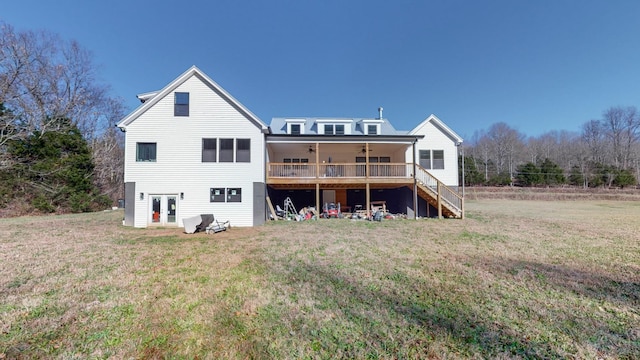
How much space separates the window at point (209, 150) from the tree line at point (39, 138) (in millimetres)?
14281

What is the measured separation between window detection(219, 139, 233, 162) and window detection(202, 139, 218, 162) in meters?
0.30

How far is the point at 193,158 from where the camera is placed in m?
12.4

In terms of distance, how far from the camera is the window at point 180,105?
12.5 meters

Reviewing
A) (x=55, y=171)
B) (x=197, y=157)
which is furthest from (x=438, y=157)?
(x=55, y=171)

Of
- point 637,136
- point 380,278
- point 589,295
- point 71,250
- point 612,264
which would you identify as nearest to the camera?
point 589,295

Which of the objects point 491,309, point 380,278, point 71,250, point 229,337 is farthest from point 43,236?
point 491,309

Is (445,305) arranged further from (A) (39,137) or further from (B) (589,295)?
(A) (39,137)

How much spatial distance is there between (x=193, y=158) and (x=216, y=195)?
2.24 metres

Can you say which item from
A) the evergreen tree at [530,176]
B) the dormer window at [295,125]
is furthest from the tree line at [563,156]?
the dormer window at [295,125]

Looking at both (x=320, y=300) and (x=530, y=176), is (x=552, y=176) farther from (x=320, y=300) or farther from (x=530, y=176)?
(x=320, y=300)

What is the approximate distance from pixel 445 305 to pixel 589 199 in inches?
1793

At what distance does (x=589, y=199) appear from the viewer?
33.0 m

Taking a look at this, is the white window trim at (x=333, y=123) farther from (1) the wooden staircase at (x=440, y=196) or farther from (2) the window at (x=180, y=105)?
(2) the window at (x=180, y=105)

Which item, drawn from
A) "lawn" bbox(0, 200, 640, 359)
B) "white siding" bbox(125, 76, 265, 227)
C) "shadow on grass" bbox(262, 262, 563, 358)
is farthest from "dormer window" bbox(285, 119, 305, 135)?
"shadow on grass" bbox(262, 262, 563, 358)
